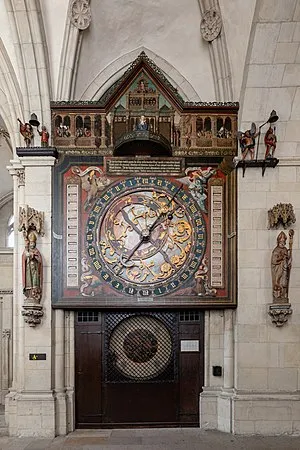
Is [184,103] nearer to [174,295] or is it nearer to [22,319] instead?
[174,295]

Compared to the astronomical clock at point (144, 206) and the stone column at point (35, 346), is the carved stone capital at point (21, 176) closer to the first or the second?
the stone column at point (35, 346)

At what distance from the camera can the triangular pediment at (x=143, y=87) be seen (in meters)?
8.74

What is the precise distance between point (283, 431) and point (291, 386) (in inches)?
28.3

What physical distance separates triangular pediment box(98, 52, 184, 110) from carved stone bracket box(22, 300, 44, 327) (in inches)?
139

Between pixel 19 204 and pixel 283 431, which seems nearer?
pixel 283 431

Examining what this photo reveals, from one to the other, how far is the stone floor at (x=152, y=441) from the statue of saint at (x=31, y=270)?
2.23m

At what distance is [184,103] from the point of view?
28.8ft

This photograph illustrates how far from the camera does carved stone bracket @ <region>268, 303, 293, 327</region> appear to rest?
27.0 ft

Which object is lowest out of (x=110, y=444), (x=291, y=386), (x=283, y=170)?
(x=110, y=444)

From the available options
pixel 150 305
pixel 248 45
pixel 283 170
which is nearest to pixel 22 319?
pixel 150 305

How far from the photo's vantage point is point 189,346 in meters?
8.83

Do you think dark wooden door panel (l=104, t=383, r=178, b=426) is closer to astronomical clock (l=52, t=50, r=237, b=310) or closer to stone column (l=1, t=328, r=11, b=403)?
astronomical clock (l=52, t=50, r=237, b=310)

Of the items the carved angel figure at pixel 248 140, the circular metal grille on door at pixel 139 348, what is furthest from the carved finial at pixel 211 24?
the circular metal grille on door at pixel 139 348

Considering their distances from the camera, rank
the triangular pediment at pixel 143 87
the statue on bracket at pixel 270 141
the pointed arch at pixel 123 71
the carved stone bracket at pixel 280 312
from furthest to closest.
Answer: the pointed arch at pixel 123 71 < the triangular pediment at pixel 143 87 < the statue on bracket at pixel 270 141 < the carved stone bracket at pixel 280 312
